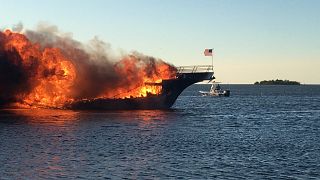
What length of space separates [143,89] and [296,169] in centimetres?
7480

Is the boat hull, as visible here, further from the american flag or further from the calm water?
the calm water

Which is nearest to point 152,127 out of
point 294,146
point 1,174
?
point 294,146

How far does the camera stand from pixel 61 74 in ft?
365

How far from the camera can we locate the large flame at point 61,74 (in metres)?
109

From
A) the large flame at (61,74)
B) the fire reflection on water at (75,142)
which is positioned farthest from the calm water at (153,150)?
the large flame at (61,74)

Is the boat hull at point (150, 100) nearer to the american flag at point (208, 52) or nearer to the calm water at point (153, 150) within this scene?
the american flag at point (208, 52)

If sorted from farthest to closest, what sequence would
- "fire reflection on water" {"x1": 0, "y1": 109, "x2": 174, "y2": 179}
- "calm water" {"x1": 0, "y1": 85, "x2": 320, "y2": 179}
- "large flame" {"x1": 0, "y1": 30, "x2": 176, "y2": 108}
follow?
"large flame" {"x1": 0, "y1": 30, "x2": 176, "y2": 108}
"fire reflection on water" {"x1": 0, "y1": 109, "x2": 174, "y2": 179}
"calm water" {"x1": 0, "y1": 85, "x2": 320, "y2": 179}

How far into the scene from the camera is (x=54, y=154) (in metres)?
53.9

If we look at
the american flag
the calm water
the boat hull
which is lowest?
the calm water

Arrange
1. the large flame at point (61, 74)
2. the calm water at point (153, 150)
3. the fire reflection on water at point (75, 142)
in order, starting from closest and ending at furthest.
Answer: the calm water at point (153, 150) < the fire reflection on water at point (75, 142) < the large flame at point (61, 74)

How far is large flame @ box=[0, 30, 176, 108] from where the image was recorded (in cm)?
10881

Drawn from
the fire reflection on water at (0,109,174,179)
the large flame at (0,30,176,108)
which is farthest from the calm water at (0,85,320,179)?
the large flame at (0,30,176,108)

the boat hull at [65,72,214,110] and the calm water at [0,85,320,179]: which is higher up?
the boat hull at [65,72,214,110]

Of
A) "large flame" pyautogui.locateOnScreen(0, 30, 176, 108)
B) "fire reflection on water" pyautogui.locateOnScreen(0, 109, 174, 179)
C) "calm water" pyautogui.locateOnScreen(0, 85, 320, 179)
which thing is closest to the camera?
"calm water" pyautogui.locateOnScreen(0, 85, 320, 179)
